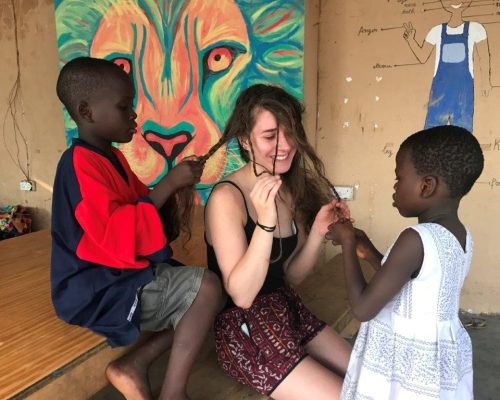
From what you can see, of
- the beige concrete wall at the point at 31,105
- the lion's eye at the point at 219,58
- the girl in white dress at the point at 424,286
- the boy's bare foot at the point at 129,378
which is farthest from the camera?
the beige concrete wall at the point at 31,105

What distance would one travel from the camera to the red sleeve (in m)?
1.27

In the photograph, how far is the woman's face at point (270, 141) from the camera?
148 cm

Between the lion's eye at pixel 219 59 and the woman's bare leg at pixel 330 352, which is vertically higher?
the lion's eye at pixel 219 59

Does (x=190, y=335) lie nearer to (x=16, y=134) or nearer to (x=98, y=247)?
(x=98, y=247)

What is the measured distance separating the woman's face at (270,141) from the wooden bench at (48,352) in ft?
2.68

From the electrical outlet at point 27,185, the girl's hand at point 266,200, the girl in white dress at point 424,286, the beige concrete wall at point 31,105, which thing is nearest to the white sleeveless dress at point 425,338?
the girl in white dress at point 424,286

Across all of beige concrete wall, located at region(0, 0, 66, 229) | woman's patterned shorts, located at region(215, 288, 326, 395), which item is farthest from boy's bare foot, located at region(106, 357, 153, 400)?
beige concrete wall, located at region(0, 0, 66, 229)

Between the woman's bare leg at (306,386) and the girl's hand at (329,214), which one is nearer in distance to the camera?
the woman's bare leg at (306,386)

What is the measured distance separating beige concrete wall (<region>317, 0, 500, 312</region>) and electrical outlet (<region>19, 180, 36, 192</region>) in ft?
10.6

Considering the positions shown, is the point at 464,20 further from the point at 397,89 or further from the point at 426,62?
the point at 397,89

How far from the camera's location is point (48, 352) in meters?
1.37

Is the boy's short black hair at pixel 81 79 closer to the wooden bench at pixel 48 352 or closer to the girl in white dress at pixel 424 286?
the wooden bench at pixel 48 352

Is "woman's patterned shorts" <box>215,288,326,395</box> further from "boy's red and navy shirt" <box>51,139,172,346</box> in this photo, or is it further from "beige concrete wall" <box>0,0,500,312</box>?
"beige concrete wall" <box>0,0,500,312</box>

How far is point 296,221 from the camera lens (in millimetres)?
1714
